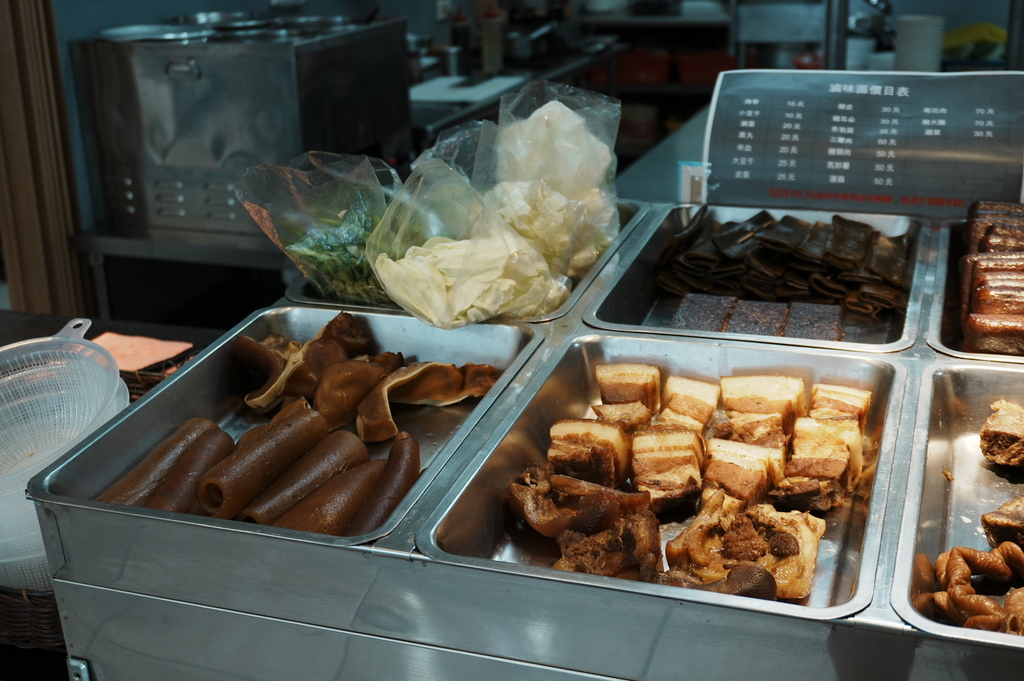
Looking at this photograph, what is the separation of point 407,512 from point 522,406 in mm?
334

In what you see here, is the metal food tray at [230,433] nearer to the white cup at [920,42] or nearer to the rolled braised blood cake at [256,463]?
the rolled braised blood cake at [256,463]

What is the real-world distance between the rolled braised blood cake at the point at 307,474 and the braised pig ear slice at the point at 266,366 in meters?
0.22

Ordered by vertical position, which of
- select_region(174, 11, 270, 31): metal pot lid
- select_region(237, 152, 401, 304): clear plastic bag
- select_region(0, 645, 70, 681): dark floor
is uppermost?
select_region(174, 11, 270, 31): metal pot lid

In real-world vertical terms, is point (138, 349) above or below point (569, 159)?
below

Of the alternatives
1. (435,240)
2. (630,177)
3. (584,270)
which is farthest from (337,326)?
(630,177)

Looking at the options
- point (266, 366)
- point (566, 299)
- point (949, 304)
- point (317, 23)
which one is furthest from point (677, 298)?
point (317, 23)

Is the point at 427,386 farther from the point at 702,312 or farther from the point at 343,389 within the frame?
the point at 702,312

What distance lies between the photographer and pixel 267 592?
1258 millimetres

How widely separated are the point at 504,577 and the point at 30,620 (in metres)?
0.90

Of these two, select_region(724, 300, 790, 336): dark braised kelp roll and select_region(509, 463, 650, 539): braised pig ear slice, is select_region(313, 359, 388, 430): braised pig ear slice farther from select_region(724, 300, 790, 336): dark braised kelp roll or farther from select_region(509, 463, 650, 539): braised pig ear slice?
select_region(724, 300, 790, 336): dark braised kelp roll

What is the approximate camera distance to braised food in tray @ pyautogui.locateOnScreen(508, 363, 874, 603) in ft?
4.24

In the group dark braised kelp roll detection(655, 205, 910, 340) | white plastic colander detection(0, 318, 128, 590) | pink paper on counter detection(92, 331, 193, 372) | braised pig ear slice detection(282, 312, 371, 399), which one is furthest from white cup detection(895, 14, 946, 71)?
white plastic colander detection(0, 318, 128, 590)

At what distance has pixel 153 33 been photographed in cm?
342

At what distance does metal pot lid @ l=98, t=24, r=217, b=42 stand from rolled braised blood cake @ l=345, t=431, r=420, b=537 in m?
2.33
